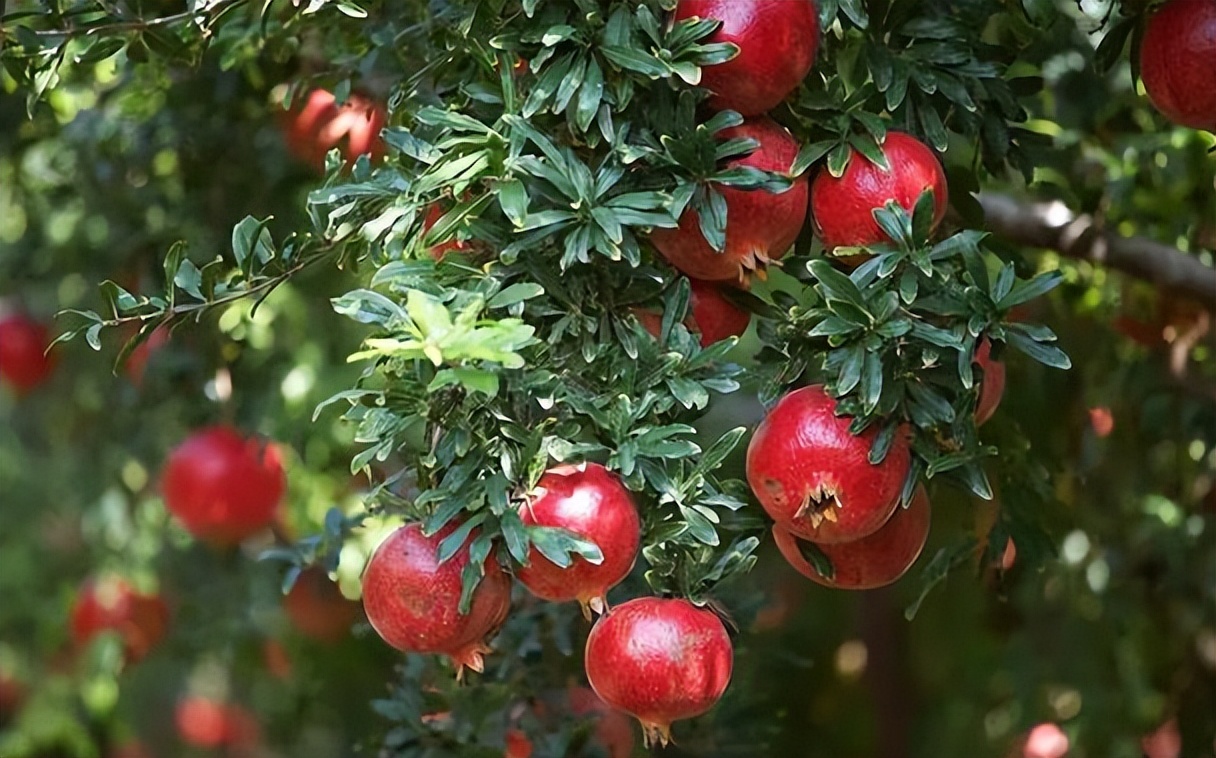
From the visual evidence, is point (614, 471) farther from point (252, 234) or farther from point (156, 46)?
point (156, 46)

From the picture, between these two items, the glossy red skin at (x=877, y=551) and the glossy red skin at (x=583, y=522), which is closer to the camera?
the glossy red skin at (x=583, y=522)

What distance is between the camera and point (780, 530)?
1.00m

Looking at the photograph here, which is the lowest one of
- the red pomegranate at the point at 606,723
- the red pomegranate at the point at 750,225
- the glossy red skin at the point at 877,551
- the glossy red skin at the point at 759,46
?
the red pomegranate at the point at 606,723

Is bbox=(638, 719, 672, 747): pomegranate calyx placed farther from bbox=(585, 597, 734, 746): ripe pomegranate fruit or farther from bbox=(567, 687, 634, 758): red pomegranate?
bbox=(567, 687, 634, 758): red pomegranate

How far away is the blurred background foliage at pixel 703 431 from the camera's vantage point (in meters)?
1.41

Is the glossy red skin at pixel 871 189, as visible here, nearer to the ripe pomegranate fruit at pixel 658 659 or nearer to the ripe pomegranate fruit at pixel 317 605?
the ripe pomegranate fruit at pixel 658 659

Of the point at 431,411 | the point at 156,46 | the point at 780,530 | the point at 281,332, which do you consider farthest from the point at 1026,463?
the point at 281,332

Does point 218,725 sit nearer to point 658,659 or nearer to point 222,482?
point 222,482

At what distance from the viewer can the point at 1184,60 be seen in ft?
3.43

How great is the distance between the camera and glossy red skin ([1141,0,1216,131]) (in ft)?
3.40

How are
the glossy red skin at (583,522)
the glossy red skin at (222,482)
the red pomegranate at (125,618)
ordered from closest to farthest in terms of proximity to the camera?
1. the glossy red skin at (583,522)
2. the glossy red skin at (222,482)
3. the red pomegranate at (125,618)

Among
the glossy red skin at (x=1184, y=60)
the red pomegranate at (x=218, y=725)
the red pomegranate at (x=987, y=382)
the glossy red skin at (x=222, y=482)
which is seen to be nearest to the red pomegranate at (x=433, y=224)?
the red pomegranate at (x=987, y=382)

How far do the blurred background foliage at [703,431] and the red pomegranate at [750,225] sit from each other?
200 mm

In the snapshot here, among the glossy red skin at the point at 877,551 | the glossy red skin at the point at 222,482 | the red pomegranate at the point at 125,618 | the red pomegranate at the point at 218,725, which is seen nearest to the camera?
the glossy red skin at the point at 877,551
